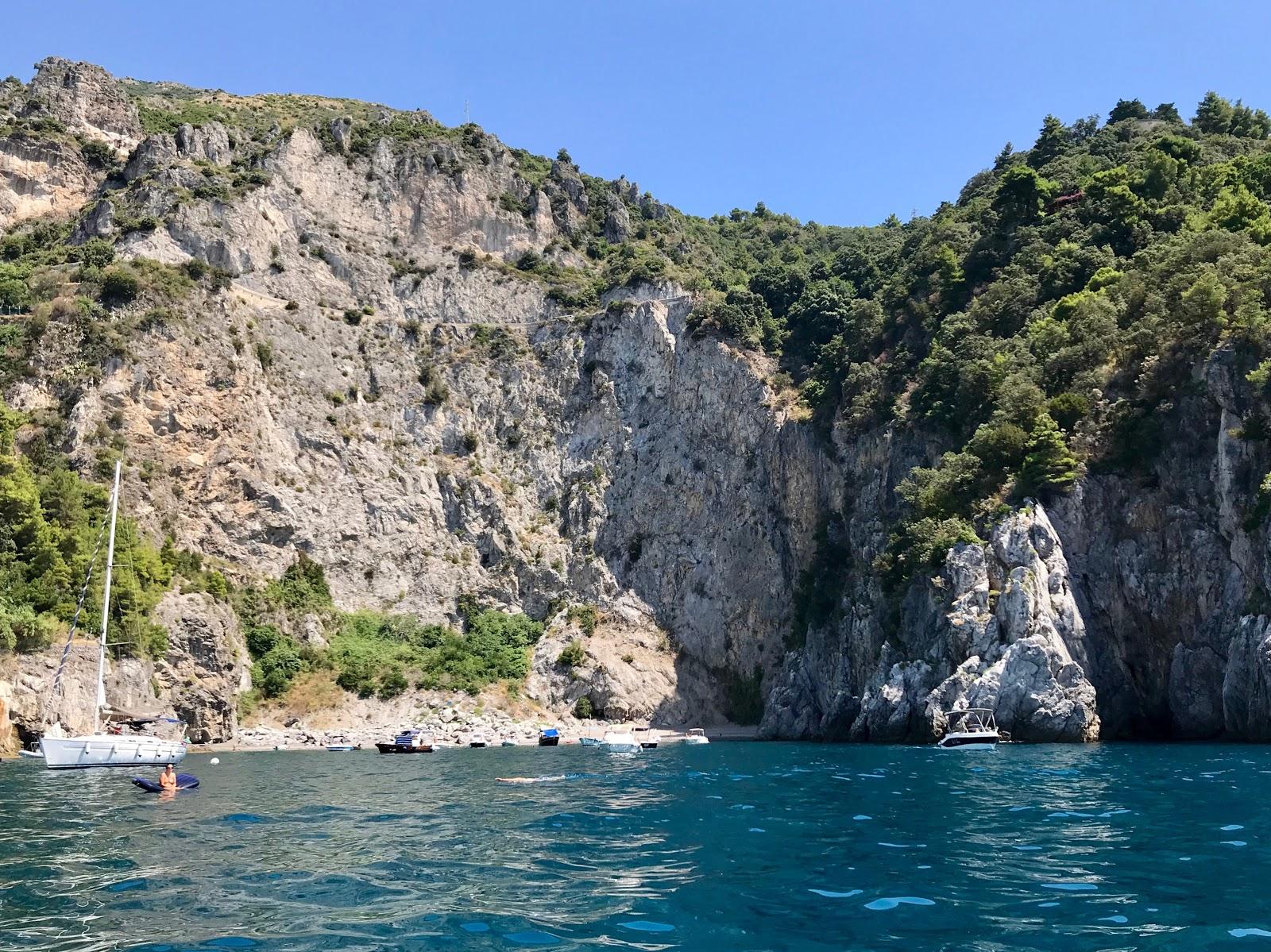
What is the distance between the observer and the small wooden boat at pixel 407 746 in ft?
173

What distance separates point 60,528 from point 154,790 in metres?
29.0

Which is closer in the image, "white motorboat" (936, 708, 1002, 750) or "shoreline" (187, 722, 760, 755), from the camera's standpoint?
"white motorboat" (936, 708, 1002, 750)

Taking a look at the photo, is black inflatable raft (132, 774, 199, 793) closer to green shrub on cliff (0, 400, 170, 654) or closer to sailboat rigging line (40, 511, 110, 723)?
sailboat rigging line (40, 511, 110, 723)

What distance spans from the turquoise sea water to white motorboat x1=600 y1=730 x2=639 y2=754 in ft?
65.2

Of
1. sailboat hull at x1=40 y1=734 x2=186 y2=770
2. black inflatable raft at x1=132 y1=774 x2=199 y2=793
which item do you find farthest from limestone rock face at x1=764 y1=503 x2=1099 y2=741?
sailboat hull at x1=40 y1=734 x2=186 y2=770

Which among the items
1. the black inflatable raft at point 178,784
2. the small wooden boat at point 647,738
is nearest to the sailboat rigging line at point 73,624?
the black inflatable raft at point 178,784

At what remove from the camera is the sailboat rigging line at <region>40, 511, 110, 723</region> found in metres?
43.7

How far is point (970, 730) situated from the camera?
48.5 metres

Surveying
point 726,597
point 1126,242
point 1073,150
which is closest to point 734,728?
point 726,597

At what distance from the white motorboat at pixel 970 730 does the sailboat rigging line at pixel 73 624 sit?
125 feet

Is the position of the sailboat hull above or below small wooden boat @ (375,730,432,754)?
above

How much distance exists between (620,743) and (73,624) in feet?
85.9

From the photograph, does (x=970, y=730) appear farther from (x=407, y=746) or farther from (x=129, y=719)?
(x=129, y=719)

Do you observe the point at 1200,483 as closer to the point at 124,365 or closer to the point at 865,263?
the point at 865,263
